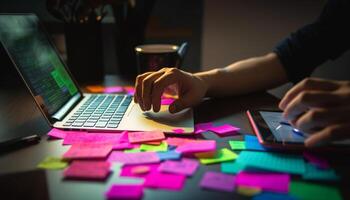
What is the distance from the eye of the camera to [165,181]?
443 millimetres

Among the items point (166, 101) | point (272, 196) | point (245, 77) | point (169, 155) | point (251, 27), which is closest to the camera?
point (272, 196)

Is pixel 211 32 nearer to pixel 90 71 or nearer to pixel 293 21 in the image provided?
pixel 293 21

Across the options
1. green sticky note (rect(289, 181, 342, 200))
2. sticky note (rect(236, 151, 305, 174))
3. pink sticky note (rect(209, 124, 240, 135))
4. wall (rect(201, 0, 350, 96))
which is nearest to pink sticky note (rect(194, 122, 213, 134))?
pink sticky note (rect(209, 124, 240, 135))

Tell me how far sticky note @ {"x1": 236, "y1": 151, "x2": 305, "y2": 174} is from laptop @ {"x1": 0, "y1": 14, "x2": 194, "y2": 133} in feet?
0.43

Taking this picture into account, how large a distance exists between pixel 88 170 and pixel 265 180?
0.24 meters

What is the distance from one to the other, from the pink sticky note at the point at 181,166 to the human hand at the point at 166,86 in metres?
0.20

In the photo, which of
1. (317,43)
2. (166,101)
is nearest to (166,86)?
(166,101)

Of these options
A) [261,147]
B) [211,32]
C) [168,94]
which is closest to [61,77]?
[168,94]

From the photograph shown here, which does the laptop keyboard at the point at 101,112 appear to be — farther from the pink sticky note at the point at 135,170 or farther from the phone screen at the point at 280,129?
the phone screen at the point at 280,129

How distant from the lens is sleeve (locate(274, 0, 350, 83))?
0.93 m

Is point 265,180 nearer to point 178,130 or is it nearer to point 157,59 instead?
point 178,130

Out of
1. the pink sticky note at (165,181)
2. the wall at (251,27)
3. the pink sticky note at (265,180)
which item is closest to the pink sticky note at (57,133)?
the pink sticky note at (165,181)

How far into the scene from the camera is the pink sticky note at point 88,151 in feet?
1.66

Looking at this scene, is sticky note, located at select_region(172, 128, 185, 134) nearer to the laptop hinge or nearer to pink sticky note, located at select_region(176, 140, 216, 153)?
pink sticky note, located at select_region(176, 140, 216, 153)
